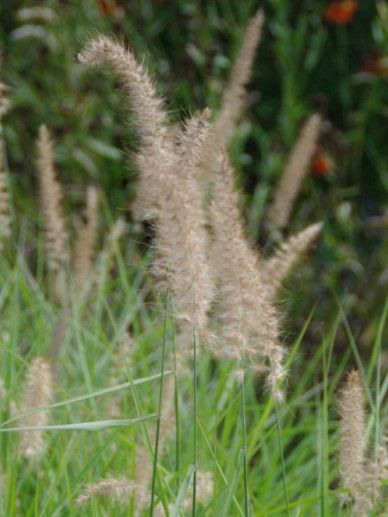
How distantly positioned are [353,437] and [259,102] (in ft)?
11.4

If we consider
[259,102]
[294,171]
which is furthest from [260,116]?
[294,171]

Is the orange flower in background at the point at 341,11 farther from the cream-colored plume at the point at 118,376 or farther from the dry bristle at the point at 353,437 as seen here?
the dry bristle at the point at 353,437

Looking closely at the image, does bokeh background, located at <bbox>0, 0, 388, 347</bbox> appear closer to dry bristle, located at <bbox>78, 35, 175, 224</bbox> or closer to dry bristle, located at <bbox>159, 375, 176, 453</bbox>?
dry bristle, located at <bbox>159, 375, 176, 453</bbox>

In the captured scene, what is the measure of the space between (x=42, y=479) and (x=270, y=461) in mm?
716

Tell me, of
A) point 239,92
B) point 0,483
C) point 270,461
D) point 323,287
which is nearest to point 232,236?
point 0,483

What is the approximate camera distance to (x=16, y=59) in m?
4.50

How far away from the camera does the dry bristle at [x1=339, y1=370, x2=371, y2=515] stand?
1510 mm

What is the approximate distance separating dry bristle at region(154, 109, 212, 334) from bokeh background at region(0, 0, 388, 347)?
248 cm

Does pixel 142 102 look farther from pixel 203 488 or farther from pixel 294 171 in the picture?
pixel 294 171

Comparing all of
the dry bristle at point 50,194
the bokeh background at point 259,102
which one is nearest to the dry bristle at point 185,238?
the dry bristle at point 50,194

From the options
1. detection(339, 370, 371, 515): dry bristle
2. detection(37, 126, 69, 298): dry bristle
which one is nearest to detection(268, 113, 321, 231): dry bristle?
detection(37, 126, 69, 298): dry bristle

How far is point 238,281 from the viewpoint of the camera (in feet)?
4.70

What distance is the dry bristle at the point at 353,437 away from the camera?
151 centimetres

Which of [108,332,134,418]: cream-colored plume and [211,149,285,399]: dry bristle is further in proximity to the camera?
[108,332,134,418]: cream-colored plume
